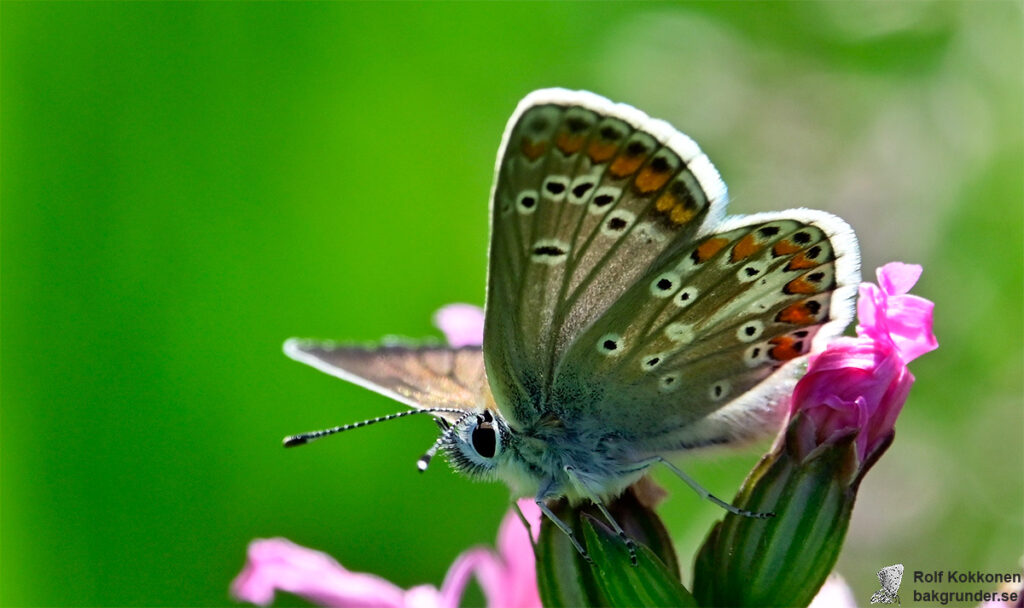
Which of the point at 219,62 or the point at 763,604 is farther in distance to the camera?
the point at 219,62

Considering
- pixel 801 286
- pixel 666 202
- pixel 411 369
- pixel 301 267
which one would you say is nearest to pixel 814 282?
pixel 801 286

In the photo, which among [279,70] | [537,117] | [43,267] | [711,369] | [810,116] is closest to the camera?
[537,117]

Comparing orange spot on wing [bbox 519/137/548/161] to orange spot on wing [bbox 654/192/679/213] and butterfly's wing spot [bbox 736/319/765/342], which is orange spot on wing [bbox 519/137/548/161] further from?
butterfly's wing spot [bbox 736/319/765/342]

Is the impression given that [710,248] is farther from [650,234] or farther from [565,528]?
[565,528]

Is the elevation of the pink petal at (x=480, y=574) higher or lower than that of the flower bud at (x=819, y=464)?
lower

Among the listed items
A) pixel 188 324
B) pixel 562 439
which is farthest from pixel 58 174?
pixel 562 439

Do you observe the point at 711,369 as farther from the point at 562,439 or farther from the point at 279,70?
the point at 279,70

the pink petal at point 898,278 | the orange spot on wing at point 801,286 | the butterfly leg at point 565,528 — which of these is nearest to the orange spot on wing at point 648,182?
the orange spot on wing at point 801,286

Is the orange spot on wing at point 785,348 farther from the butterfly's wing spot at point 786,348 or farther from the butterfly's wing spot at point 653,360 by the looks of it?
the butterfly's wing spot at point 653,360
